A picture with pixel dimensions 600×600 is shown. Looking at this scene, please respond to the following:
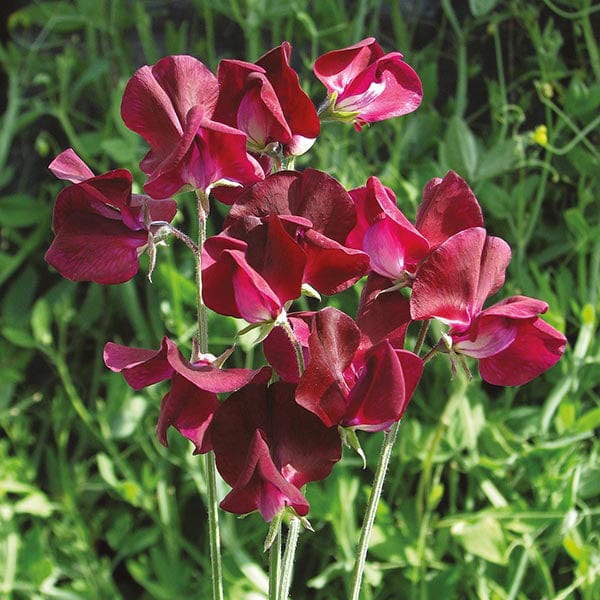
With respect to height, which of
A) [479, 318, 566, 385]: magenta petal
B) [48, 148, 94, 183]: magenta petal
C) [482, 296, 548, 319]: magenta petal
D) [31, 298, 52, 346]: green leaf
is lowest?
[31, 298, 52, 346]: green leaf

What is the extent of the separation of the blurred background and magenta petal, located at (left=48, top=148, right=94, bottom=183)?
574mm

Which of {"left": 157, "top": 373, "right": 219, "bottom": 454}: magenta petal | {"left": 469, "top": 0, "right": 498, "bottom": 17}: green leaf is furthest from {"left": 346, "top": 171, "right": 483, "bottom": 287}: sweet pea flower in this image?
{"left": 469, "top": 0, "right": 498, "bottom": 17}: green leaf

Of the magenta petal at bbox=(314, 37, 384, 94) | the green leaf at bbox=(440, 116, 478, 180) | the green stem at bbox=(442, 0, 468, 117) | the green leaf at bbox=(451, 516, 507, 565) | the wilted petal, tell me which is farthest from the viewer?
the green stem at bbox=(442, 0, 468, 117)

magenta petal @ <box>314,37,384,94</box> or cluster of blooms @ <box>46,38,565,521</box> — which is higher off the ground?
magenta petal @ <box>314,37,384,94</box>

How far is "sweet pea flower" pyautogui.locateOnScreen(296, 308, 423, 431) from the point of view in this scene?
0.49 metres

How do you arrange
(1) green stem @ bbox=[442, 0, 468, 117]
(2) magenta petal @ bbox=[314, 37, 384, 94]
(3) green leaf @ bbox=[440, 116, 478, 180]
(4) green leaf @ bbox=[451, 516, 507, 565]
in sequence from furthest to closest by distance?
(1) green stem @ bbox=[442, 0, 468, 117] < (3) green leaf @ bbox=[440, 116, 478, 180] < (4) green leaf @ bbox=[451, 516, 507, 565] < (2) magenta petal @ bbox=[314, 37, 384, 94]

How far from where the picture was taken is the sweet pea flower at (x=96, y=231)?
1.84 ft

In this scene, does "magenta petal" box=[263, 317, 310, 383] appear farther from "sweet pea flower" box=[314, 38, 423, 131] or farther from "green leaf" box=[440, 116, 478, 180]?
"green leaf" box=[440, 116, 478, 180]

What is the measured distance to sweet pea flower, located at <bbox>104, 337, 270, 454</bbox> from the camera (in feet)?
1.66

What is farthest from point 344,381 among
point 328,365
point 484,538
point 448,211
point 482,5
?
point 482,5

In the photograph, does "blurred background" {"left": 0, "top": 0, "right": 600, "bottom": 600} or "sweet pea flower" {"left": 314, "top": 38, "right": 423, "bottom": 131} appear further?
"blurred background" {"left": 0, "top": 0, "right": 600, "bottom": 600}

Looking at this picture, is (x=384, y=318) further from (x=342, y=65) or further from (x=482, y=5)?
(x=482, y=5)

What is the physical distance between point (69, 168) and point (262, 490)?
0.76ft

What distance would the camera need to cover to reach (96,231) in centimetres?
57
